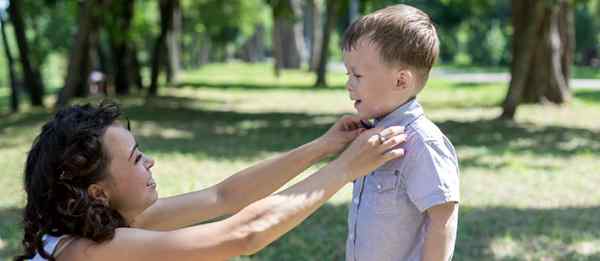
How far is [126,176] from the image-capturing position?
237cm

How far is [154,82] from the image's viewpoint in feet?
81.2

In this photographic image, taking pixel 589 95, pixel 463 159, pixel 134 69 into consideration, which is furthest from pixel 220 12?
pixel 463 159

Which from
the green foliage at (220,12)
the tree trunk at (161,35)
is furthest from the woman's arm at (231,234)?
the green foliage at (220,12)

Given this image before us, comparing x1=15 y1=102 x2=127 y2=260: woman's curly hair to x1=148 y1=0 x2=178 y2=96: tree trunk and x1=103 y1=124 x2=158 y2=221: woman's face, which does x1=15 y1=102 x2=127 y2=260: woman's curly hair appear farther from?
x1=148 y1=0 x2=178 y2=96: tree trunk

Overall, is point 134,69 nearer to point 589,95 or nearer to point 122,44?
point 122,44

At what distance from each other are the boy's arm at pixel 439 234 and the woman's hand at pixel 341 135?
1.36ft

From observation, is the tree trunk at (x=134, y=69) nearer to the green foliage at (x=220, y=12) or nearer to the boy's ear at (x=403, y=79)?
the green foliage at (x=220, y=12)

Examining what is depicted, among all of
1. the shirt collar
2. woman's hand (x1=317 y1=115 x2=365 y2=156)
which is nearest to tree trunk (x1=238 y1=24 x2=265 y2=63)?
woman's hand (x1=317 y1=115 x2=365 y2=156)

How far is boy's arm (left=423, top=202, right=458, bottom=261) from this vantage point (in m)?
2.44

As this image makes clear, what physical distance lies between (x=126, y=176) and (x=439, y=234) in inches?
36.6

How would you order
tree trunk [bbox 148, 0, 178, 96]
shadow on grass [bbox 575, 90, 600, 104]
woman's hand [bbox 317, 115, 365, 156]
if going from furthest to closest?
tree trunk [bbox 148, 0, 178, 96] < shadow on grass [bbox 575, 90, 600, 104] < woman's hand [bbox 317, 115, 365, 156]

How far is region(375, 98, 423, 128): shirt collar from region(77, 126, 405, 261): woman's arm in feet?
1.11

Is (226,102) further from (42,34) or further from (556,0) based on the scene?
(42,34)

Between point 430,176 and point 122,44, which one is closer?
point 430,176
